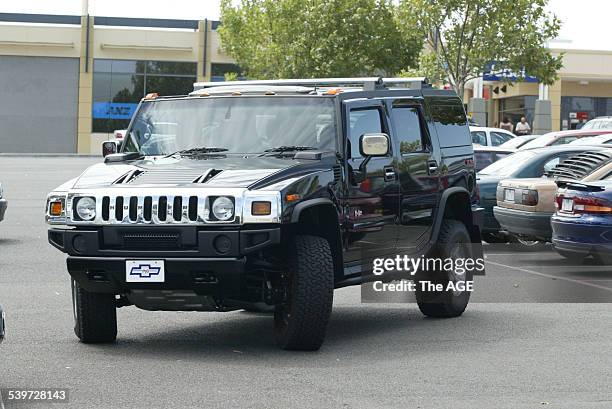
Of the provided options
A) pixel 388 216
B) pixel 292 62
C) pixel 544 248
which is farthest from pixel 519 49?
pixel 388 216

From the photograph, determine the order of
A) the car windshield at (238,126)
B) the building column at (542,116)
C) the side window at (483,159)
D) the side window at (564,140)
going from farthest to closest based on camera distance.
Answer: the building column at (542,116) → the side window at (564,140) → the side window at (483,159) → the car windshield at (238,126)

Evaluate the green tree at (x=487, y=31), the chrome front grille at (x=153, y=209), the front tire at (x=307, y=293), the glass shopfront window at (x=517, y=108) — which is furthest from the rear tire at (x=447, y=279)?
the glass shopfront window at (x=517, y=108)

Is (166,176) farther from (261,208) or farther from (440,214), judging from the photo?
(440,214)

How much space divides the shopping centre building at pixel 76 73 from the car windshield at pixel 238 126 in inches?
2410

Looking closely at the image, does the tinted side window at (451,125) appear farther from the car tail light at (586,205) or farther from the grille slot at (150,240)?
the grille slot at (150,240)

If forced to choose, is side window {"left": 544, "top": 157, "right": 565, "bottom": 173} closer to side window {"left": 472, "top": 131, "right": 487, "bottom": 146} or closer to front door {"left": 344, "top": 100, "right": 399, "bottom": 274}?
front door {"left": 344, "top": 100, "right": 399, "bottom": 274}

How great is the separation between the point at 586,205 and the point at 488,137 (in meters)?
16.6

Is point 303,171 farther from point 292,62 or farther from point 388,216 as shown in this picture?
point 292,62

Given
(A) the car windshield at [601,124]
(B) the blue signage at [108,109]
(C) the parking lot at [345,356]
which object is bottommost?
(C) the parking lot at [345,356]

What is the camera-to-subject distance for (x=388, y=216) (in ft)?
35.3

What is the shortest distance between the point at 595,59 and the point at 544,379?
183 ft

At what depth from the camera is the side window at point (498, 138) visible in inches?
1242

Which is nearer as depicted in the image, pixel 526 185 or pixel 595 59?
pixel 526 185

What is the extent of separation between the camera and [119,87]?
7212cm
